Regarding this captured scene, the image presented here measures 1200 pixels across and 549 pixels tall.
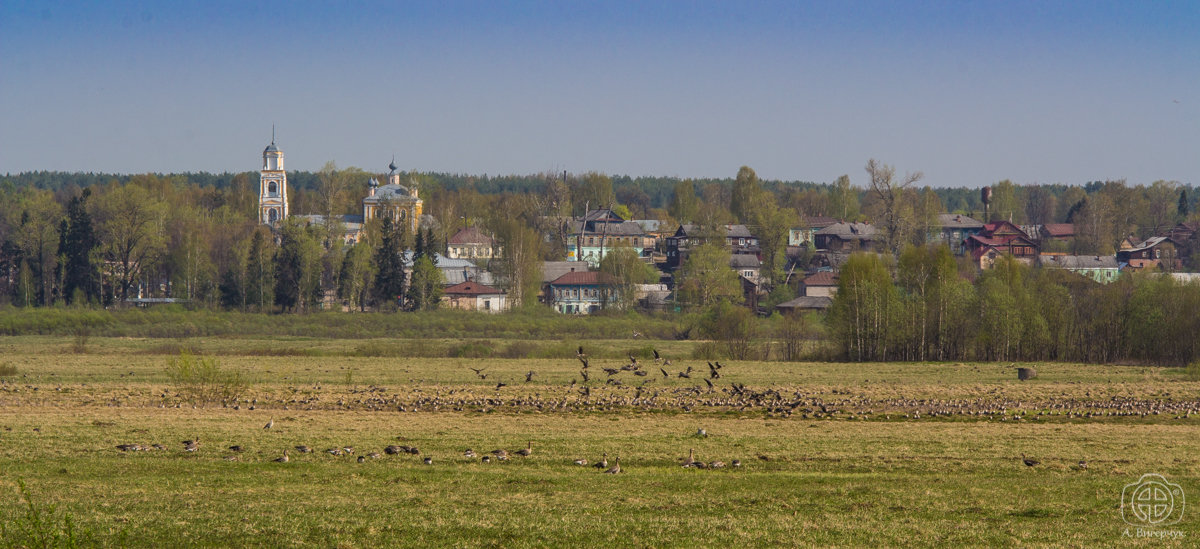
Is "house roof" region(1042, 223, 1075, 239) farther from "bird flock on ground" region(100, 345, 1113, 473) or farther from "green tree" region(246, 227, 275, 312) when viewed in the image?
"bird flock on ground" region(100, 345, 1113, 473)

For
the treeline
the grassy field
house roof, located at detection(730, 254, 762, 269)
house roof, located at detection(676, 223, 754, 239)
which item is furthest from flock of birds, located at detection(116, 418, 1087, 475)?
house roof, located at detection(676, 223, 754, 239)

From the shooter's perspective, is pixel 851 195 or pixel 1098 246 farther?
pixel 851 195

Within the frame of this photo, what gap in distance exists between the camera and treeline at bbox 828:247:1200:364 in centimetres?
6178

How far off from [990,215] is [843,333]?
13480 centimetres

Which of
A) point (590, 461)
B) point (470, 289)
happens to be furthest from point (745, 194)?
point (590, 461)

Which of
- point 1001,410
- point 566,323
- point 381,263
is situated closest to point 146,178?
point 381,263

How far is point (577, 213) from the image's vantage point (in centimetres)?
17050

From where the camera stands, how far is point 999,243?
5281 inches

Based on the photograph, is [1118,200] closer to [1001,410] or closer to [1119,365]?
[1119,365]

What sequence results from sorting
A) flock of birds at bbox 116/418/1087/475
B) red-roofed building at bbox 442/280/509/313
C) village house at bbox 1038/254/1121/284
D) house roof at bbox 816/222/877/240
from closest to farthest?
flock of birds at bbox 116/418/1087/475 < red-roofed building at bbox 442/280/509/313 < village house at bbox 1038/254/1121/284 < house roof at bbox 816/222/877/240

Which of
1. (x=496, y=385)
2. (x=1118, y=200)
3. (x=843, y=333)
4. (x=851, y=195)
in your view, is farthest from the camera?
(x=851, y=195)

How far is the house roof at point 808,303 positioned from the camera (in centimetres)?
9731

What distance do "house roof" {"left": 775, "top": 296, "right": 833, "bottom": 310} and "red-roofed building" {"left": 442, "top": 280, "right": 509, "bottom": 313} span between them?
2447 centimetres

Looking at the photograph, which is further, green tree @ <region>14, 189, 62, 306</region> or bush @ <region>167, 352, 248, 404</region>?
green tree @ <region>14, 189, 62, 306</region>
